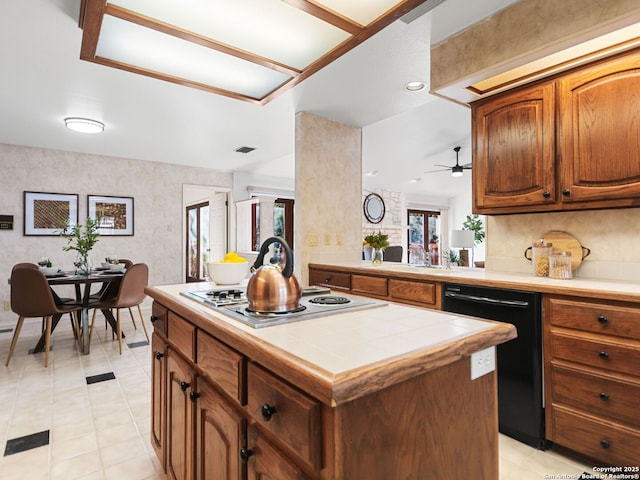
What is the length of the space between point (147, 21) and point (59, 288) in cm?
451

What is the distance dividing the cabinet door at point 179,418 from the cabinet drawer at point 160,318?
0.12m

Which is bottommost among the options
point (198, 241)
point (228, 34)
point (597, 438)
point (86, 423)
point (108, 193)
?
point (86, 423)

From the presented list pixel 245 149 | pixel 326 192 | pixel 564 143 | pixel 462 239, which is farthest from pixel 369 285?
pixel 245 149

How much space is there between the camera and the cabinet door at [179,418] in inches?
47.9

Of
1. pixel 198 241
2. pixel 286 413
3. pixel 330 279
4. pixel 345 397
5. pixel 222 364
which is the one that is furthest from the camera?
pixel 198 241

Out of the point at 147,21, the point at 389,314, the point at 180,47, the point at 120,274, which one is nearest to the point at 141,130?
the point at 120,274

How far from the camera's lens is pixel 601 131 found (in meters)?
1.84

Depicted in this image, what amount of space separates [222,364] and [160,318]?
747 mm

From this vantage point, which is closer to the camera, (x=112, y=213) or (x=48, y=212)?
(x=48, y=212)

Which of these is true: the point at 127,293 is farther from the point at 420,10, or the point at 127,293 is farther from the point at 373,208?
the point at 373,208

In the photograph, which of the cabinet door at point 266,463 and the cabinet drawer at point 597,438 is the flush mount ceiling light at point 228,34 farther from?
the cabinet drawer at point 597,438

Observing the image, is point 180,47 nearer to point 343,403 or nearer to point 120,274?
point 343,403

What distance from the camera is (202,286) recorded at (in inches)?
68.0

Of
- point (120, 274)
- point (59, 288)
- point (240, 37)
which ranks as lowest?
point (59, 288)
